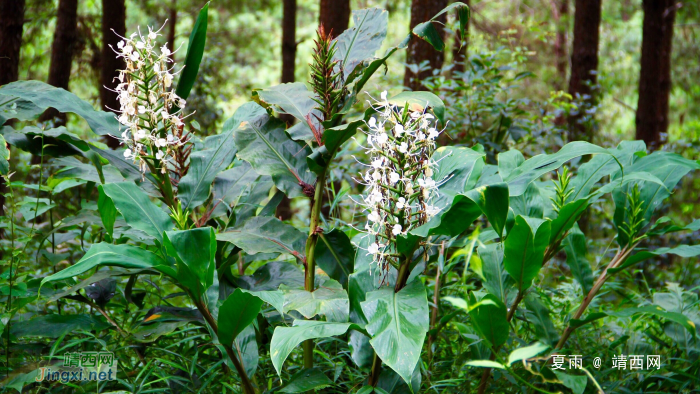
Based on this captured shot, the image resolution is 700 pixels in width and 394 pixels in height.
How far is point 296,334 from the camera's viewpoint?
1641 millimetres

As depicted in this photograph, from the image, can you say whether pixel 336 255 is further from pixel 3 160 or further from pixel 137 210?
pixel 3 160

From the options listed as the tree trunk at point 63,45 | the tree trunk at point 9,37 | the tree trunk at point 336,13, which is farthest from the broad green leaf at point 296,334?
the tree trunk at point 336,13

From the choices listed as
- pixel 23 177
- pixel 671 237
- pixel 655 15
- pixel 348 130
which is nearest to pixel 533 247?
pixel 348 130

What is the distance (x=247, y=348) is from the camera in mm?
2068

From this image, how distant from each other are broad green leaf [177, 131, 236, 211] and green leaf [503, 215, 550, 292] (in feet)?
4.23

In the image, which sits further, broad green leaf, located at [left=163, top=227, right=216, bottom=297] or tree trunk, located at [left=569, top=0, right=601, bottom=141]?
tree trunk, located at [left=569, top=0, right=601, bottom=141]

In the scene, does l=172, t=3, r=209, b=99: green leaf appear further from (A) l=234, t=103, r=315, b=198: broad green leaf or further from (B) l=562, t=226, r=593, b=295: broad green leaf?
(B) l=562, t=226, r=593, b=295: broad green leaf

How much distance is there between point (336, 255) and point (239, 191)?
0.60 m

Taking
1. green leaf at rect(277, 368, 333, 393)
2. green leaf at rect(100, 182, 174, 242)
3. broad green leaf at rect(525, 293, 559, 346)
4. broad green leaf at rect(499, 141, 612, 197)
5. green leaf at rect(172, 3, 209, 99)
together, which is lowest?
green leaf at rect(277, 368, 333, 393)

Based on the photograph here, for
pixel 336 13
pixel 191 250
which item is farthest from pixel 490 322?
pixel 336 13

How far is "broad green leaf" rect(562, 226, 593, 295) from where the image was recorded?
88.1 inches

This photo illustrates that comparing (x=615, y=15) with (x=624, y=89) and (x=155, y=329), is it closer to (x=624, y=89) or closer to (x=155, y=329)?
(x=624, y=89)

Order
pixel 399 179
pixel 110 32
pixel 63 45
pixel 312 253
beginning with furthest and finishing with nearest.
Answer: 1. pixel 110 32
2. pixel 63 45
3. pixel 312 253
4. pixel 399 179

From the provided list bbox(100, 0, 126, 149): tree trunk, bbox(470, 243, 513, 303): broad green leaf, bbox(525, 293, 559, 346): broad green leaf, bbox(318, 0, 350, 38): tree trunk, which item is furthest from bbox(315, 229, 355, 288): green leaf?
bbox(318, 0, 350, 38): tree trunk
